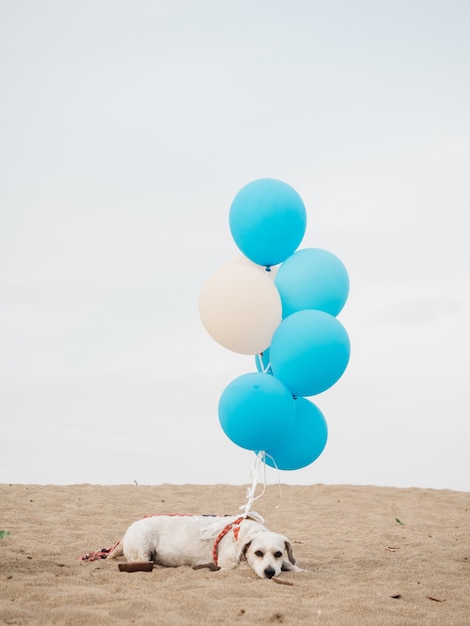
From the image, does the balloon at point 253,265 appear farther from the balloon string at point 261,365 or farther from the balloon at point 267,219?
the balloon string at point 261,365

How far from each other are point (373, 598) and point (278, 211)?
3698 mm

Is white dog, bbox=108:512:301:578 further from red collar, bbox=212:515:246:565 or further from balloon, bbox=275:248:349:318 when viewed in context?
balloon, bbox=275:248:349:318

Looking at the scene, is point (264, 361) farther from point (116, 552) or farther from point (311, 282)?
point (116, 552)

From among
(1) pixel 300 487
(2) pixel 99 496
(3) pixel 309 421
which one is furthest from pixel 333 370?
(1) pixel 300 487

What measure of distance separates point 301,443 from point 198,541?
1404 millimetres

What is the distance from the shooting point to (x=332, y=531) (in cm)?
1078

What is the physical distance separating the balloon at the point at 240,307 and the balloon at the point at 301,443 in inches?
33.4

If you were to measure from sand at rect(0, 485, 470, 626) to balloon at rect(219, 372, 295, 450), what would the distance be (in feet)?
4.05

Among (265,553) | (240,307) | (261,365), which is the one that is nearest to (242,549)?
(265,553)

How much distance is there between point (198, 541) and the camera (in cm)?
697

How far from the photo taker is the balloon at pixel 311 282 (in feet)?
23.8

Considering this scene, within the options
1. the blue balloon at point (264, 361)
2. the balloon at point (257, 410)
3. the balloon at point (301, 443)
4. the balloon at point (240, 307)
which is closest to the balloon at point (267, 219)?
the balloon at point (240, 307)

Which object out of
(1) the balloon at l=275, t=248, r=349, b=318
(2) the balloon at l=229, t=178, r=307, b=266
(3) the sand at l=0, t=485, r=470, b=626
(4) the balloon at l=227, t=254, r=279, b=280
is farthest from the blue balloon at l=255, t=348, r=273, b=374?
(3) the sand at l=0, t=485, r=470, b=626

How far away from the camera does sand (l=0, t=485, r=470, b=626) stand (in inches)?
198
